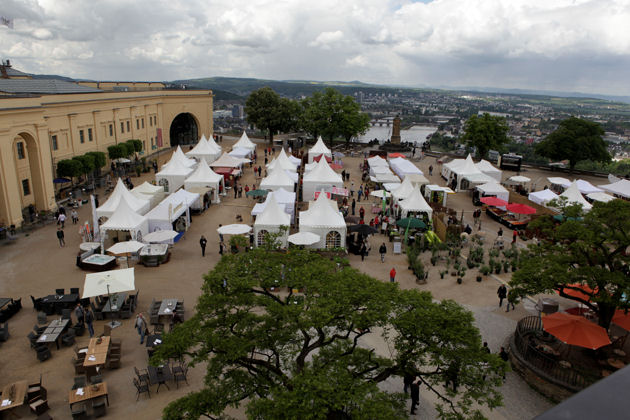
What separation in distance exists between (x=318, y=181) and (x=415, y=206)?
7685mm

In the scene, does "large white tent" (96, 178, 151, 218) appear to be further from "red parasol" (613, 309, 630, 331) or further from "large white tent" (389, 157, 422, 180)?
"red parasol" (613, 309, 630, 331)

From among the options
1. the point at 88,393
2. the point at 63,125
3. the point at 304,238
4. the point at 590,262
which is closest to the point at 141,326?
the point at 88,393

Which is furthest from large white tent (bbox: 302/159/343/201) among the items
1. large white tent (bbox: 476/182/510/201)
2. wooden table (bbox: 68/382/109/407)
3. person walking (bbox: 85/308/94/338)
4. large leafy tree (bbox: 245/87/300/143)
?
large leafy tree (bbox: 245/87/300/143)

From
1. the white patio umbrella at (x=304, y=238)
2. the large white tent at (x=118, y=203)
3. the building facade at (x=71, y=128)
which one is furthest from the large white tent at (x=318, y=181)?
the building facade at (x=71, y=128)

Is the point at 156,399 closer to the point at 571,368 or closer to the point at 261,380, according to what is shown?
the point at 261,380

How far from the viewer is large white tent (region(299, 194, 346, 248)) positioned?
21312mm

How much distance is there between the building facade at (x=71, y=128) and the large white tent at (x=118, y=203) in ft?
17.9

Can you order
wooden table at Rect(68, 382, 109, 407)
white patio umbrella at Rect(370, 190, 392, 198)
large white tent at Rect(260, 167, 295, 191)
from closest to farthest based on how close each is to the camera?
1. wooden table at Rect(68, 382, 109, 407)
2. white patio umbrella at Rect(370, 190, 392, 198)
3. large white tent at Rect(260, 167, 295, 191)

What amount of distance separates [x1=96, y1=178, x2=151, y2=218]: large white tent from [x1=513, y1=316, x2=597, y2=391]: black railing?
19.1 meters

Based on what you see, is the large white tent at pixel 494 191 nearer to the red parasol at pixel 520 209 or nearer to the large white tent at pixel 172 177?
the red parasol at pixel 520 209

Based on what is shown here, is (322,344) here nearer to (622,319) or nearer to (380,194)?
(622,319)

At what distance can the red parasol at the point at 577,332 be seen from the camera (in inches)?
468

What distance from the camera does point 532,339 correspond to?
45.1 feet

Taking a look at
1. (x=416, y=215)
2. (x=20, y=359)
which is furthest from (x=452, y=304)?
(x=416, y=215)
